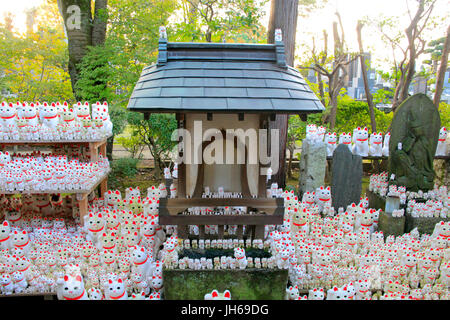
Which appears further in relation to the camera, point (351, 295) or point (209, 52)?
point (209, 52)

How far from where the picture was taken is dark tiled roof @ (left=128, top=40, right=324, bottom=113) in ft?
11.8

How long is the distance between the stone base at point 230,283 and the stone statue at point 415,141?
4.20 m

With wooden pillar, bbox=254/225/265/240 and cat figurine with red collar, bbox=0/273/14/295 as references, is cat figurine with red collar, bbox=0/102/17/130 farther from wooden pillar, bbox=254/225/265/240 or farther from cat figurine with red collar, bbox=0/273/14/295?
wooden pillar, bbox=254/225/265/240

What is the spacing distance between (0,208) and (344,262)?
6.24 metres

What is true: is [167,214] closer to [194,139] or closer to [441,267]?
[194,139]

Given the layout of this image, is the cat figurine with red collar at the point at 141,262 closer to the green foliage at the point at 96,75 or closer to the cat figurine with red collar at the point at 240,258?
the cat figurine with red collar at the point at 240,258

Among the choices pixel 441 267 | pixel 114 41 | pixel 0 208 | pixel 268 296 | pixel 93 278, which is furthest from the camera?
pixel 114 41

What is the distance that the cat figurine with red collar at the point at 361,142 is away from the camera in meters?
7.37

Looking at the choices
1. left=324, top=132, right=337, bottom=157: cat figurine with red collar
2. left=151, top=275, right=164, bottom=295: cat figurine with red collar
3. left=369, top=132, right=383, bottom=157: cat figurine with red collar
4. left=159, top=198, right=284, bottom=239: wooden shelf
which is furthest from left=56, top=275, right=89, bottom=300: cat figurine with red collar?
left=369, top=132, right=383, bottom=157: cat figurine with red collar

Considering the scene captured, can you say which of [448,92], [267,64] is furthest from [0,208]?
[448,92]

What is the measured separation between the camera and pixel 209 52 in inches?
173

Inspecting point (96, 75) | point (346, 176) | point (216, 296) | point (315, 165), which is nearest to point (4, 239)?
point (216, 296)

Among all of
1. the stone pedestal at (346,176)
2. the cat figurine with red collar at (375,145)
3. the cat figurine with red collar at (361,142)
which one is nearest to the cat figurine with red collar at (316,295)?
the stone pedestal at (346,176)

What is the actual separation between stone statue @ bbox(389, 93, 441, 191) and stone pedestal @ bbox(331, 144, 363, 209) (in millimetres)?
907
